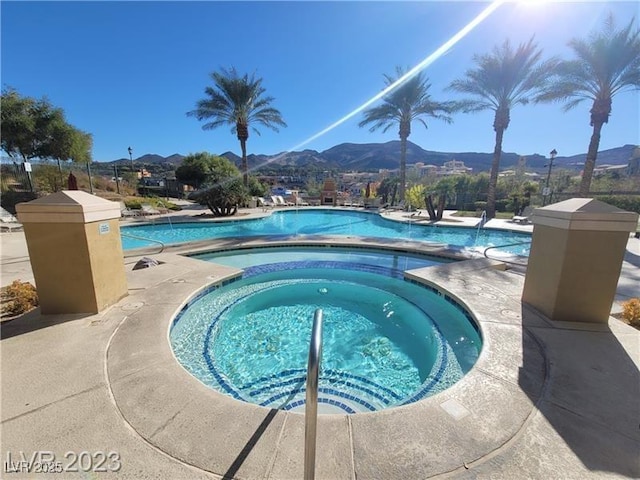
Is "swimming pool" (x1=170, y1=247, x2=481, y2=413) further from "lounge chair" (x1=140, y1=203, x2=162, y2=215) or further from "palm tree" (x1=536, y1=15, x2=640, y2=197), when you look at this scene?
"palm tree" (x1=536, y1=15, x2=640, y2=197)

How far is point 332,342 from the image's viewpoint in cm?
384

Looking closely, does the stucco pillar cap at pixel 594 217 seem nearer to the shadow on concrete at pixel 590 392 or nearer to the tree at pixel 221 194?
the shadow on concrete at pixel 590 392

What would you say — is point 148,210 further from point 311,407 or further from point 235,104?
point 311,407

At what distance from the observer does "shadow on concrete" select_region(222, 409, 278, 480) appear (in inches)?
61.1

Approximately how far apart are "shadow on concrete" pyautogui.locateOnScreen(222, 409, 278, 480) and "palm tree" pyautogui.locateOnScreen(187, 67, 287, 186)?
19551 millimetres

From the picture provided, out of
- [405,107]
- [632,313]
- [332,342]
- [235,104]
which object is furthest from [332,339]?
[405,107]

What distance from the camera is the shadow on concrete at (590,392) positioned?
1732 mm

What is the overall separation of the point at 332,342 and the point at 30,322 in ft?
12.1

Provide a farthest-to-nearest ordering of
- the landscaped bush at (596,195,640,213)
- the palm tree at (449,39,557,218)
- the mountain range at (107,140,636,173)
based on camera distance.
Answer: the mountain range at (107,140,636,173) < the landscaped bush at (596,195,640,213) < the palm tree at (449,39,557,218)

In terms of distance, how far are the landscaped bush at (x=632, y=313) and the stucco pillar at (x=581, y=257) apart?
56cm

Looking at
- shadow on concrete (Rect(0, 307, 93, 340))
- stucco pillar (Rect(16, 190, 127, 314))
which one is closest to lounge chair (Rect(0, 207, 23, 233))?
shadow on concrete (Rect(0, 307, 93, 340))

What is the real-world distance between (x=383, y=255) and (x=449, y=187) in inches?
701

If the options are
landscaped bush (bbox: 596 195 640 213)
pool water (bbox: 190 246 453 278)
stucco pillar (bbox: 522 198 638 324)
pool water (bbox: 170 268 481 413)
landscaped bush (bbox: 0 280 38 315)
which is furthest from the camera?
landscaped bush (bbox: 596 195 640 213)

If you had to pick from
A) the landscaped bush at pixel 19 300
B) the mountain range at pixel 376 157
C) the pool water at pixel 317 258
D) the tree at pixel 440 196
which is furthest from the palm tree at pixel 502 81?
the mountain range at pixel 376 157
